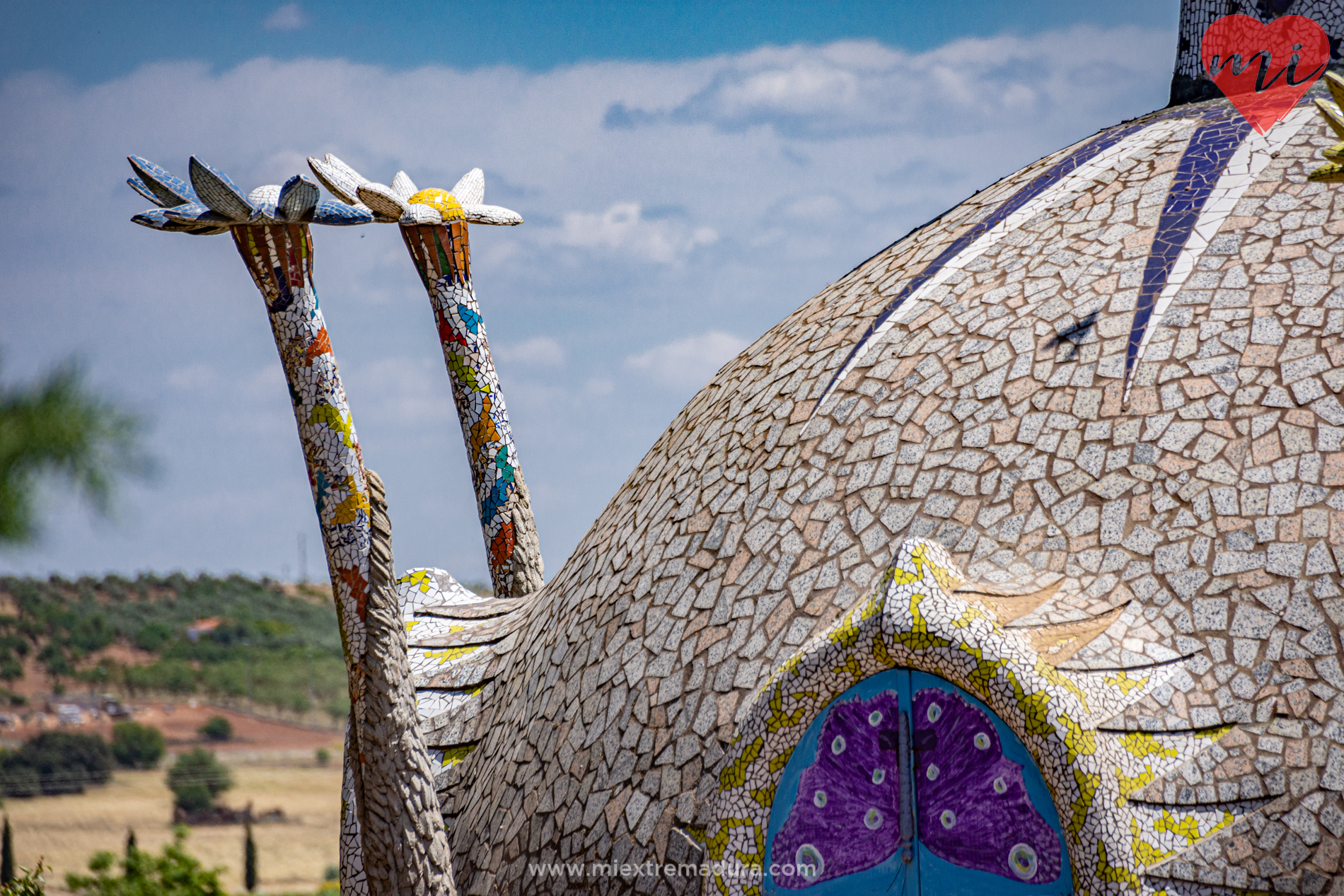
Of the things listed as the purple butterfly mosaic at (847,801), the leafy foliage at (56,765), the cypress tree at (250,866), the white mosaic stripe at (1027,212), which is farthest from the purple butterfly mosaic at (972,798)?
the leafy foliage at (56,765)

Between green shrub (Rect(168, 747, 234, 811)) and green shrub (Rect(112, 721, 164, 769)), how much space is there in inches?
23.4

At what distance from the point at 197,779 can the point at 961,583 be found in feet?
95.9

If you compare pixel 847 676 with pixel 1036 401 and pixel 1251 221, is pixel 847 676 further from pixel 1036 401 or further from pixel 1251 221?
pixel 1251 221

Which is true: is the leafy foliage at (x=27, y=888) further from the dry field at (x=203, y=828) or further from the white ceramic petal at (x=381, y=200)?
the dry field at (x=203, y=828)

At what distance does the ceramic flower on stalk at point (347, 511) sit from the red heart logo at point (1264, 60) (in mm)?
4731

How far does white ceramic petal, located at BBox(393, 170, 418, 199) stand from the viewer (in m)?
9.44

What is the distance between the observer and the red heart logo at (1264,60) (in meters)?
6.69

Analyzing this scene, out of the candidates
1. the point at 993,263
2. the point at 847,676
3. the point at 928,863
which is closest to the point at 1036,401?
the point at 993,263

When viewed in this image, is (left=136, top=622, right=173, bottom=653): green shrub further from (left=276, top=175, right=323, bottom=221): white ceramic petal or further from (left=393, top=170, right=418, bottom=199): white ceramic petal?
(left=276, top=175, right=323, bottom=221): white ceramic petal

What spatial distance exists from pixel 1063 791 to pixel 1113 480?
136 cm

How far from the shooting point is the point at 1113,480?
5.31m

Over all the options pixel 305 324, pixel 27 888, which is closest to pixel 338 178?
pixel 305 324

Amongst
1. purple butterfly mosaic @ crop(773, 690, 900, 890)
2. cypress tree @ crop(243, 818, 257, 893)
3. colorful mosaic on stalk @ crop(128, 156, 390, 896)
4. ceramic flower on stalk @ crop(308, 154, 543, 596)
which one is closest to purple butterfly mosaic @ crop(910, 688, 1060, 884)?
purple butterfly mosaic @ crop(773, 690, 900, 890)

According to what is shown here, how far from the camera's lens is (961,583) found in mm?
5105
